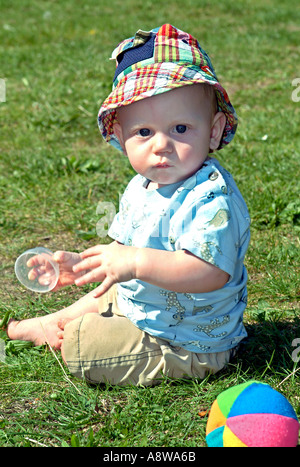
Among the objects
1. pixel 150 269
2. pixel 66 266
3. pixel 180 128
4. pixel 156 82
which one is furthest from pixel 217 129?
pixel 66 266

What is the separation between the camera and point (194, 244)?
2.31 m

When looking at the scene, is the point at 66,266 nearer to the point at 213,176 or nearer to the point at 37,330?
the point at 37,330

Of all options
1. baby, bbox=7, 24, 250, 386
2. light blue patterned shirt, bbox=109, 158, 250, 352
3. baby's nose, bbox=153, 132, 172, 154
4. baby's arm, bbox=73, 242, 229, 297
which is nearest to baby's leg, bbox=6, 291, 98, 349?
baby, bbox=7, 24, 250, 386

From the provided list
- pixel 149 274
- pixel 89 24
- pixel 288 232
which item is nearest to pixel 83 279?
pixel 149 274

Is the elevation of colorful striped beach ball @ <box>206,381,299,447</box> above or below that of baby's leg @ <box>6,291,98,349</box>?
above

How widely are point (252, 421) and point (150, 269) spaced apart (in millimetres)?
621

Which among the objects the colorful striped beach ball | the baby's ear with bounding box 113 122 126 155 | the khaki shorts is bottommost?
the khaki shorts

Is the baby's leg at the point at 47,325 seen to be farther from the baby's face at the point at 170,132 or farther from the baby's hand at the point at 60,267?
the baby's face at the point at 170,132

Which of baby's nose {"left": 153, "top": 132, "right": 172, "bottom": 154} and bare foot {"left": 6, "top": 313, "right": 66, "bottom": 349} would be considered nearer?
baby's nose {"left": 153, "top": 132, "right": 172, "bottom": 154}

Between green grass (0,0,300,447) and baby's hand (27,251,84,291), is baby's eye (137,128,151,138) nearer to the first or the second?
baby's hand (27,251,84,291)

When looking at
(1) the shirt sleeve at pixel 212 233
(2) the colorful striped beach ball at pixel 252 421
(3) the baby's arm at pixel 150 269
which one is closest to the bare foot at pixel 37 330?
(3) the baby's arm at pixel 150 269

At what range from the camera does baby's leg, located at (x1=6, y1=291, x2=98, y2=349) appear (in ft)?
9.66

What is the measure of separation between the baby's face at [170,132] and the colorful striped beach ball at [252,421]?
857 mm

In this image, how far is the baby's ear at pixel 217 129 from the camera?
2557 mm
